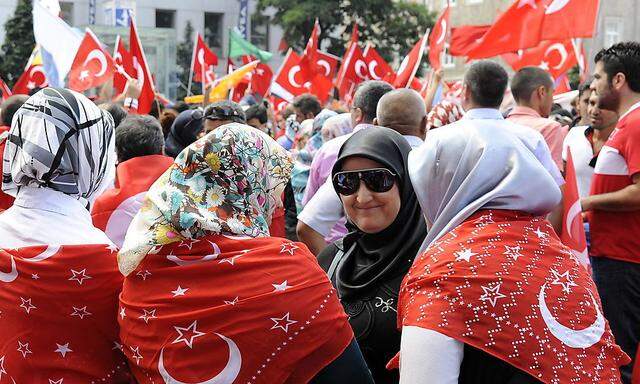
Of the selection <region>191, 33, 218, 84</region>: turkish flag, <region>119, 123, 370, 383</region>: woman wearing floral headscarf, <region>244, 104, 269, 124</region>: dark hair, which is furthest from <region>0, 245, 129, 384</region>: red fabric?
<region>191, 33, 218, 84</region>: turkish flag

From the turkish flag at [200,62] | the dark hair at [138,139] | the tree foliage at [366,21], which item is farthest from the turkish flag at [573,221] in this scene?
the tree foliage at [366,21]

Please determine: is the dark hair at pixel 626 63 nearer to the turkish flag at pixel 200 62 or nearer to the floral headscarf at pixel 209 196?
the floral headscarf at pixel 209 196

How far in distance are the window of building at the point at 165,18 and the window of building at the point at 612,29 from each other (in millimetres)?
30360

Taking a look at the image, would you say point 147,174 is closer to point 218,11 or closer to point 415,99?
point 415,99

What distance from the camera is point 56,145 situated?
10.1ft

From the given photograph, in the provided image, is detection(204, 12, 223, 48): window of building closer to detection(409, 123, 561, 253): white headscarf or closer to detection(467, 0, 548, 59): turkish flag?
detection(467, 0, 548, 59): turkish flag

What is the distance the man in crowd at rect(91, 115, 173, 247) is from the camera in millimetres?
4926

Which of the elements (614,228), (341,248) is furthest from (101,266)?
(614,228)

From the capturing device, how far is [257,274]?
9.14 ft

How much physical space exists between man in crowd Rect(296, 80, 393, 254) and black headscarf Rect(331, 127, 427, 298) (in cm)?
139

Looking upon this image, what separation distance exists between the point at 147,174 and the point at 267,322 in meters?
2.55

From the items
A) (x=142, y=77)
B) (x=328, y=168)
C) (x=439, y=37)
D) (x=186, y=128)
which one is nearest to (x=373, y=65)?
(x=439, y=37)

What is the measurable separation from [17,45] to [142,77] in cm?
2501

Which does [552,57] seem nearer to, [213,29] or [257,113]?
[257,113]
